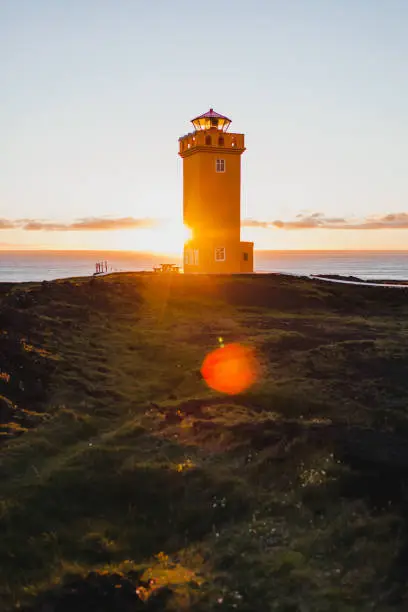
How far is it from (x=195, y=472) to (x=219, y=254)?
117ft

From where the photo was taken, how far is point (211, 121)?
161 ft

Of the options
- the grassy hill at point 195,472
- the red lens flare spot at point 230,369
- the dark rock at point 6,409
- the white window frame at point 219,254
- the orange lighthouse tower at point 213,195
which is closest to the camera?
the grassy hill at point 195,472

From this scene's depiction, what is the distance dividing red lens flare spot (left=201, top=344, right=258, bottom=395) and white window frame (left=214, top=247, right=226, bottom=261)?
22968 millimetres

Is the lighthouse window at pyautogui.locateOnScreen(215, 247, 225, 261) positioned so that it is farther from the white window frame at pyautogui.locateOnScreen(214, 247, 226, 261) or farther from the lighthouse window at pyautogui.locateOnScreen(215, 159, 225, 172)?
the lighthouse window at pyautogui.locateOnScreen(215, 159, 225, 172)

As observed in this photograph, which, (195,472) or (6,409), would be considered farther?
(6,409)

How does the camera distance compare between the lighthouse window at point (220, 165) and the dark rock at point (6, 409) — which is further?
the lighthouse window at point (220, 165)

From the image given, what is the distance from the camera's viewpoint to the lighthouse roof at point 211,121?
160ft

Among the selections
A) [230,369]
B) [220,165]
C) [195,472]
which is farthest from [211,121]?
[195,472]

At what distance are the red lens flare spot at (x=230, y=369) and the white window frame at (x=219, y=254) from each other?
75.4 ft

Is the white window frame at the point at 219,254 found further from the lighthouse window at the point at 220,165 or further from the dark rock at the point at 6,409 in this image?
the dark rock at the point at 6,409

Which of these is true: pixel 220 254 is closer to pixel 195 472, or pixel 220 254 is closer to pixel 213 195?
pixel 213 195

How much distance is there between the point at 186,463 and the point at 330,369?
31.9 feet

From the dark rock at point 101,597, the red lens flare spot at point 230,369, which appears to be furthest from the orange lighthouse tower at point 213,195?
the dark rock at point 101,597

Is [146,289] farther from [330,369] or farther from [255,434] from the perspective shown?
[255,434]
